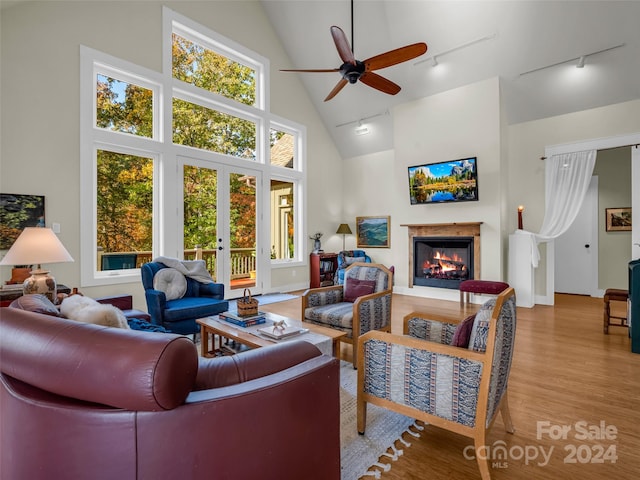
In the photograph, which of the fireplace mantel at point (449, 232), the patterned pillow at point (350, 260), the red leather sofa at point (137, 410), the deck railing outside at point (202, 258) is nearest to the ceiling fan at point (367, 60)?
the fireplace mantel at point (449, 232)

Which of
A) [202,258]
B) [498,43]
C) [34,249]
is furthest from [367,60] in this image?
[202,258]

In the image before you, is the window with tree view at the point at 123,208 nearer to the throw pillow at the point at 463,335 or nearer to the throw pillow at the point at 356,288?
the throw pillow at the point at 356,288

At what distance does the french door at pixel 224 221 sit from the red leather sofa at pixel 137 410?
4.26 meters

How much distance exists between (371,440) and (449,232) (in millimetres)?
4615

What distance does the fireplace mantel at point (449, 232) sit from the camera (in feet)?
18.0

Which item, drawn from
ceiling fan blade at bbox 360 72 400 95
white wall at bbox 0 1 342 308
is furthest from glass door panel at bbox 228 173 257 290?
ceiling fan blade at bbox 360 72 400 95

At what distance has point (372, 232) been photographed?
747cm

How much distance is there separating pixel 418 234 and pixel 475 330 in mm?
4768

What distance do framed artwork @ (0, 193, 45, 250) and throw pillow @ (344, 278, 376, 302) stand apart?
353 cm

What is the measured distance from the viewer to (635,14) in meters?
4.08

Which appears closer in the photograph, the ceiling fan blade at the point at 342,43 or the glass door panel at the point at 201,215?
the ceiling fan blade at the point at 342,43

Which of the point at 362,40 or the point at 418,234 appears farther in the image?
the point at 418,234

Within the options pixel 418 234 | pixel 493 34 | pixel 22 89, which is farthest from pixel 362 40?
pixel 22 89

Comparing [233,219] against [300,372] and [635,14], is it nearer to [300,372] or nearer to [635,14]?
[300,372]
